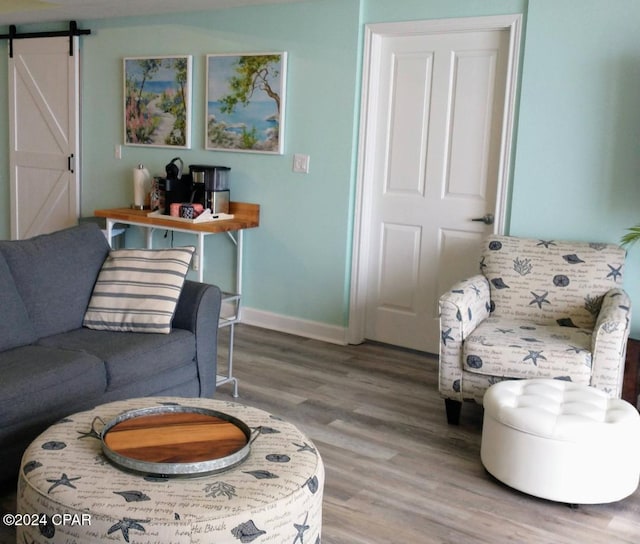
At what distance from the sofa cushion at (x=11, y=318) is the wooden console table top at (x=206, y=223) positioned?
70.9 inches

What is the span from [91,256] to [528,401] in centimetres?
204

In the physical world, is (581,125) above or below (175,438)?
above

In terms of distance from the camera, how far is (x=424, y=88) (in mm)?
4492

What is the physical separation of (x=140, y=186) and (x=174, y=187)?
40 centimetres

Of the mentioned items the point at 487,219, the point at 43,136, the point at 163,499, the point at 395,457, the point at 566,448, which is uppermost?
the point at 43,136

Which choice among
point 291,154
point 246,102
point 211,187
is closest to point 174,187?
point 211,187

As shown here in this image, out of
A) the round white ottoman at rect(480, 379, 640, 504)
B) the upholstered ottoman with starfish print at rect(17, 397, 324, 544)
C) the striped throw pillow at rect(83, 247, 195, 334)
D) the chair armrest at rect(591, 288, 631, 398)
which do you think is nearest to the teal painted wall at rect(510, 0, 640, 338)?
the chair armrest at rect(591, 288, 631, 398)

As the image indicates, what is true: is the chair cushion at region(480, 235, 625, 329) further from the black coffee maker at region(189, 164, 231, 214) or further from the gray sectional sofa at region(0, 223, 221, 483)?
the black coffee maker at region(189, 164, 231, 214)

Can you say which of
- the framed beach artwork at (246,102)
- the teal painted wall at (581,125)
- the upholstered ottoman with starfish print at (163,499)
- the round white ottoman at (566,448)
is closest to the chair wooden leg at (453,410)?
the round white ottoman at (566,448)

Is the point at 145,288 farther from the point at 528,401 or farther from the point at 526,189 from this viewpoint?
the point at 526,189

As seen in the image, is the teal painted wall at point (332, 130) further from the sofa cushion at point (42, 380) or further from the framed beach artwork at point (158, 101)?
the sofa cushion at point (42, 380)

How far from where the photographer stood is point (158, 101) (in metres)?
5.54

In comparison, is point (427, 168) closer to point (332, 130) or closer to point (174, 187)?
point (332, 130)

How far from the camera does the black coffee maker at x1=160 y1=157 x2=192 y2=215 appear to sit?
5.20 metres
